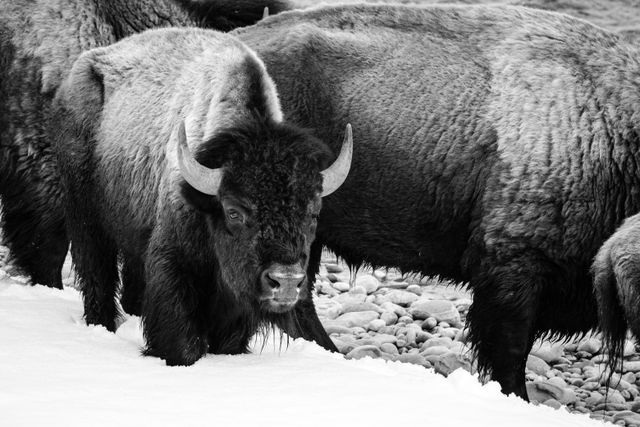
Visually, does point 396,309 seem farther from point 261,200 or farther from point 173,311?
point 261,200

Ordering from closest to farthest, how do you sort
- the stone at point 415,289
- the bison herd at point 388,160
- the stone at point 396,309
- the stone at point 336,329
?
the bison herd at point 388,160, the stone at point 336,329, the stone at point 396,309, the stone at point 415,289

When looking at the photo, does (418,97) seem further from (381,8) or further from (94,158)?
(94,158)

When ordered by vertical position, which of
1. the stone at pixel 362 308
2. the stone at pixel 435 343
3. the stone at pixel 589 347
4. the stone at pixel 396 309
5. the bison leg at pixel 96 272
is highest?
the bison leg at pixel 96 272

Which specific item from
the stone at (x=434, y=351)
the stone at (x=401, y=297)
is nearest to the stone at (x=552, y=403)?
the stone at (x=434, y=351)

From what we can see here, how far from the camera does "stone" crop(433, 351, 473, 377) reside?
290 inches

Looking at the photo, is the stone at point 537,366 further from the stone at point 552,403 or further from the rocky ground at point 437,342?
the stone at point 552,403

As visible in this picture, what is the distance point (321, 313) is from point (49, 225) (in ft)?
7.40

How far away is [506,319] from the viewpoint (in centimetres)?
649

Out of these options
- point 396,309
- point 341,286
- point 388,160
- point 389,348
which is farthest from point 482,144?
point 341,286

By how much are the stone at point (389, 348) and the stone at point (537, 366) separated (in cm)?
92

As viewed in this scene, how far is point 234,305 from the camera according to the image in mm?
5715

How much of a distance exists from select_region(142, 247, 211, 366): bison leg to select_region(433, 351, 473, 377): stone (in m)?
2.12

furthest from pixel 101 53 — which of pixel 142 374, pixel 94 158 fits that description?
pixel 142 374

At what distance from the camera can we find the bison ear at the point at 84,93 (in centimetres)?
675
